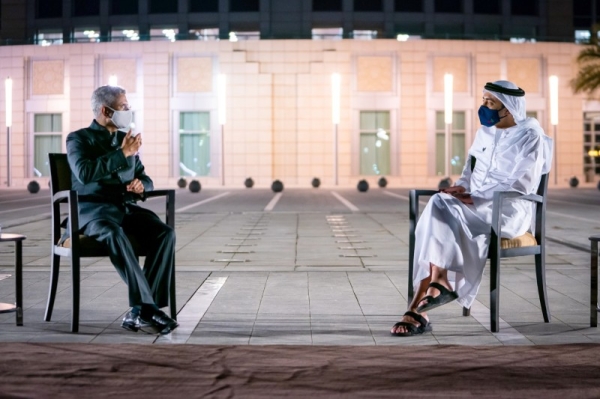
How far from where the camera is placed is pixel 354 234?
13984 millimetres

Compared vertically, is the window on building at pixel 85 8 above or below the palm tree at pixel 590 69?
above

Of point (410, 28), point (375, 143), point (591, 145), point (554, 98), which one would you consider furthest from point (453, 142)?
point (410, 28)

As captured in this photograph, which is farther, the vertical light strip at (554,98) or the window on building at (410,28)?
the window on building at (410,28)

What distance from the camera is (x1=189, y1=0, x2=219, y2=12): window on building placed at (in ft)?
161

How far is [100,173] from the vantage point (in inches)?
226

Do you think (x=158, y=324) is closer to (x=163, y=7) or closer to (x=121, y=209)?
(x=121, y=209)

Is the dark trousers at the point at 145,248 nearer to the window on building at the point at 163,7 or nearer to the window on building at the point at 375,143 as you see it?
the window on building at the point at 375,143

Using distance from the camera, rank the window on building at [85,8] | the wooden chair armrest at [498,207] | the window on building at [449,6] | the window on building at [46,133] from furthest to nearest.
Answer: the window on building at [85,8] < the window on building at [449,6] < the window on building at [46,133] < the wooden chair armrest at [498,207]

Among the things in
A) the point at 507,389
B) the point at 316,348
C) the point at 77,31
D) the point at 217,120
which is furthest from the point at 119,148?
the point at 77,31

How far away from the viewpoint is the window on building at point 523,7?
165 ft

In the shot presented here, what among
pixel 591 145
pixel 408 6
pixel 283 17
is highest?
pixel 408 6

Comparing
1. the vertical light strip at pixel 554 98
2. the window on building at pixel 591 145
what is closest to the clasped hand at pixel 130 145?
the vertical light strip at pixel 554 98

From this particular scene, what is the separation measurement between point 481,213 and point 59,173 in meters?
2.80

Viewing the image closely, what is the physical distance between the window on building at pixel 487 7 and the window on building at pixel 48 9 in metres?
22.8
